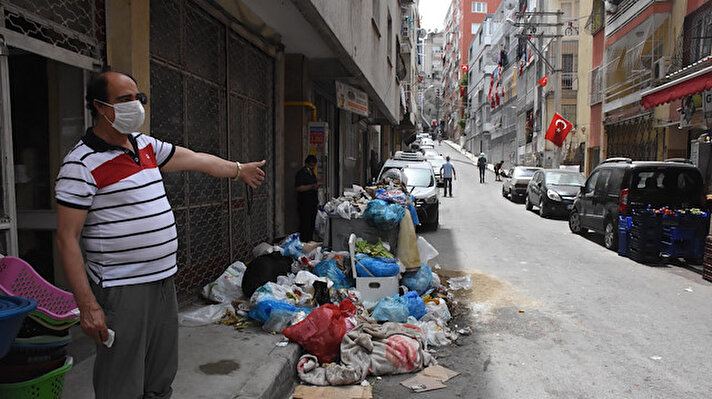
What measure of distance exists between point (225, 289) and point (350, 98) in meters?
6.43

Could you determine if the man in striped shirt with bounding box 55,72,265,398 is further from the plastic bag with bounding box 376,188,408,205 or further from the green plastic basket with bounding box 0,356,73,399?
the plastic bag with bounding box 376,188,408,205

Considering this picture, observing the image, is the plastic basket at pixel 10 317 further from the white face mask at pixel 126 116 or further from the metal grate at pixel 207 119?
the metal grate at pixel 207 119

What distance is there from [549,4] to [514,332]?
32.6 metres

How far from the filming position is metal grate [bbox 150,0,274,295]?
17.3 ft

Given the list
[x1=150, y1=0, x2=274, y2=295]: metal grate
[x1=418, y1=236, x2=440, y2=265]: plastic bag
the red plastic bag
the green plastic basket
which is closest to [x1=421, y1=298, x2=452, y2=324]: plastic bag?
[x1=418, y1=236, x2=440, y2=265]: plastic bag

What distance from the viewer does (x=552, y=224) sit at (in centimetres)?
1494

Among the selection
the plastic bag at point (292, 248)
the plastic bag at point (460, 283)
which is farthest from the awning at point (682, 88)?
the plastic bag at point (292, 248)

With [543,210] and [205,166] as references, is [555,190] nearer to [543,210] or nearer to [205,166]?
[543,210]

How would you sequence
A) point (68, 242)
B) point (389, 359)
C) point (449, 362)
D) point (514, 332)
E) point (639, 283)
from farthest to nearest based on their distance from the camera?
1. point (639, 283)
2. point (514, 332)
3. point (449, 362)
4. point (389, 359)
5. point (68, 242)

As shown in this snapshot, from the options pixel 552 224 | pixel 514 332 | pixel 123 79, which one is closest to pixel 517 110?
pixel 552 224

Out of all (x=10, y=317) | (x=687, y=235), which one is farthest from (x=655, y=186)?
(x=10, y=317)

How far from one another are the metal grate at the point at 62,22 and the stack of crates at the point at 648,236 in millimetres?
9072

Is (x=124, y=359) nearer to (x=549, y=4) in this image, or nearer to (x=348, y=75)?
(x=348, y=75)

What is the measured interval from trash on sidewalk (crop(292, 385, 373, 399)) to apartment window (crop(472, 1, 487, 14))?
8617 centimetres
